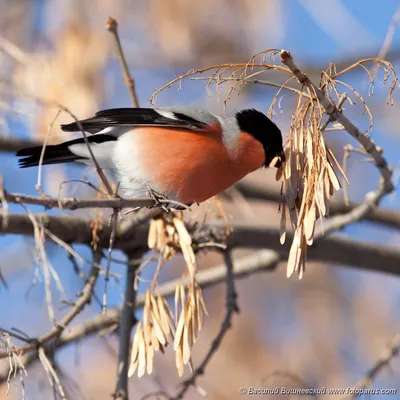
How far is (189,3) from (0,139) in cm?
260

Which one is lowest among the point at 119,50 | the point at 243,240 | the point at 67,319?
the point at 67,319

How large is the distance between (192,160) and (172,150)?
78 mm

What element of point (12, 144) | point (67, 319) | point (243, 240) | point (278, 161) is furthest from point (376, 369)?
point (12, 144)

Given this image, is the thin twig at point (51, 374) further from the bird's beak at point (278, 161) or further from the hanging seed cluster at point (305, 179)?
the bird's beak at point (278, 161)

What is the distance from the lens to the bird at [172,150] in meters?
2.31

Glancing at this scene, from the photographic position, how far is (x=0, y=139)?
2861 millimetres

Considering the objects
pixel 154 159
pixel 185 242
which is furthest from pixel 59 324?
pixel 154 159

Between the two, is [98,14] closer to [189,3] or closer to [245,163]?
[189,3]

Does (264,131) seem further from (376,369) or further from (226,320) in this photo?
(376,369)

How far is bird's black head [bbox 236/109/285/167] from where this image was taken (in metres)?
2.36

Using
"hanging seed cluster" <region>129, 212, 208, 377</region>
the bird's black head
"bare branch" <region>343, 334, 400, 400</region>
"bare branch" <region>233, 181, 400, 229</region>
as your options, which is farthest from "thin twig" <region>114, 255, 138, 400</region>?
"bare branch" <region>233, 181, 400, 229</region>

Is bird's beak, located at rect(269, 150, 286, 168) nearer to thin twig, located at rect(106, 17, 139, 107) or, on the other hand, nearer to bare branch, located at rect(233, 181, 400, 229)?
thin twig, located at rect(106, 17, 139, 107)

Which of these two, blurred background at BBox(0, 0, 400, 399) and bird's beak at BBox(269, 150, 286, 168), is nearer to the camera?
bird's beak at BBox(269, 150, 286, 168)

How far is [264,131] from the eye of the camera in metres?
2.41
